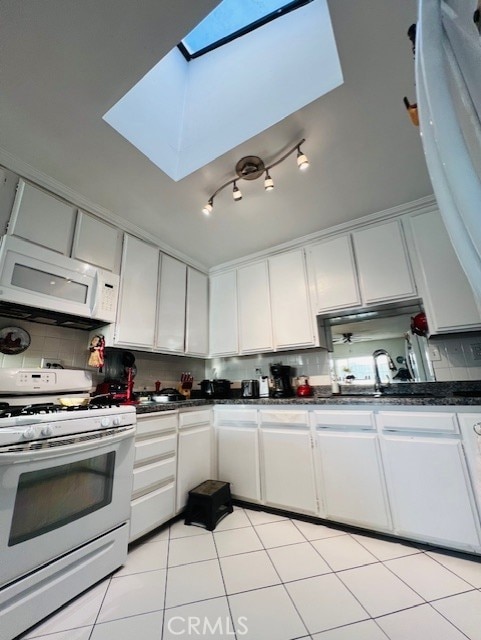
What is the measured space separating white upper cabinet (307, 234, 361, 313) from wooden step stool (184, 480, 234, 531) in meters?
1.70

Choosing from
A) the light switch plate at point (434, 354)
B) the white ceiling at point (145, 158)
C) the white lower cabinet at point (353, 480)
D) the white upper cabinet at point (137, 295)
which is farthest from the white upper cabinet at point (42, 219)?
the light switch plate at point (434, 354)

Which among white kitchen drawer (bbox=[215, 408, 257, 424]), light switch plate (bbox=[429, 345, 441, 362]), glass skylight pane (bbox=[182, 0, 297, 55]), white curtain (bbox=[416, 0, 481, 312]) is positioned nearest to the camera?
white curtain (bbox=[416, 0, 481, 312])

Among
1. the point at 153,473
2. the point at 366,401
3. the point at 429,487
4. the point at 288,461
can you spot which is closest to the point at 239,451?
the point at 288,461

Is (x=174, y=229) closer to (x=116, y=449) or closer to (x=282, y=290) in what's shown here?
(x=282, y=290)

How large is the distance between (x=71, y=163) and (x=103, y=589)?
2392mm

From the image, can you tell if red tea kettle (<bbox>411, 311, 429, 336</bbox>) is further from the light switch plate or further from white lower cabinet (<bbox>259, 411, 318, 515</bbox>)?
white lower cabinet (<bbox>259, 411, 318, 515</bbox>)

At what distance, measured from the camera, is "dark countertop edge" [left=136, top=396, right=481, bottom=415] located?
5.07 feet

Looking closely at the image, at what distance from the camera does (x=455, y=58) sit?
447 mm

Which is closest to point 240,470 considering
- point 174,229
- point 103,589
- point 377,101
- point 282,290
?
point 103,589

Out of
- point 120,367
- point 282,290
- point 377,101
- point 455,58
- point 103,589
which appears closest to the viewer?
point 455,58

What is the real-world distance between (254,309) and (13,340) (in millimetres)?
1964

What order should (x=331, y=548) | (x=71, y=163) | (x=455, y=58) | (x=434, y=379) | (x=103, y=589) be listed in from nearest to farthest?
(x=455, y=58)
(x=103, y=589)
(x=331, y=548)
(x=71, y=163)
(x=434, y=379)

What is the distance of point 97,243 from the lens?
81.1 inches

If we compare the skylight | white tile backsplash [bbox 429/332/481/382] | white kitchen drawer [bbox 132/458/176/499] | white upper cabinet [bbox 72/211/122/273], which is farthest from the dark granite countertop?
the skylight
